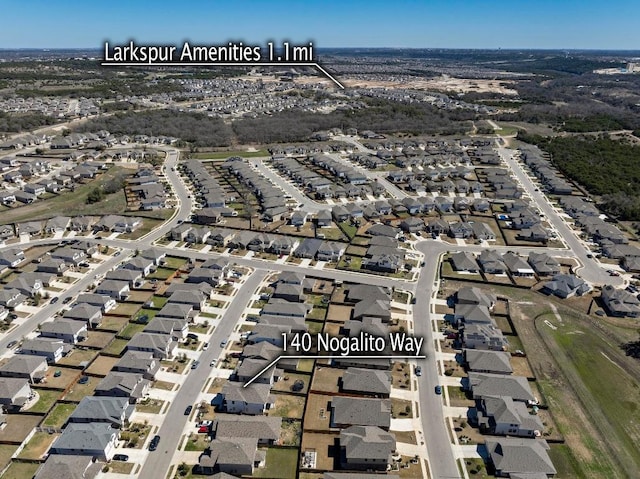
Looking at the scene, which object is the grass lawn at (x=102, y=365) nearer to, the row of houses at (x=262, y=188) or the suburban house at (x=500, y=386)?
the suburban house at (x=500, y=386)

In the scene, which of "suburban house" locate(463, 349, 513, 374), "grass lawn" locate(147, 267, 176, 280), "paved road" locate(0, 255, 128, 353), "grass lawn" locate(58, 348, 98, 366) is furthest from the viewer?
"grass lawn" locate(147, 267, 176, 280)

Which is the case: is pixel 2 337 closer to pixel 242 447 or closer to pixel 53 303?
pixel 53 303

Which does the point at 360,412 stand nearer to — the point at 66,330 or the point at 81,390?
the point at 81,390

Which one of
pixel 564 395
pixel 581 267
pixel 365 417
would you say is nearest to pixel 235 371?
pixel 365 417

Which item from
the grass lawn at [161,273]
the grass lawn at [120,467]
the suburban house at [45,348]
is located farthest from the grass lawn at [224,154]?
Result: the grass lawn at [120,467]

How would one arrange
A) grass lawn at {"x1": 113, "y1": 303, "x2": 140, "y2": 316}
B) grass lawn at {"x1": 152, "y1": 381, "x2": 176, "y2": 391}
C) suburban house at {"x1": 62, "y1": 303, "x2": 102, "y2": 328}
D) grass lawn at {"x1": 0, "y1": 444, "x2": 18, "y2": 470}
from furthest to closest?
grass lawn at {"x1": 113, "y1": 303, "x2": 140, "y2": 316} < suburban house at {"x1": 62, "y1": 303, "x2": 102, "y2": 328} < grass lawn at {"x1": 152, "y1": 381, "x2": 176, "y2": 391} < grass lawn at {"x1": 0, "y1": 444, "x2": 18, "y2": 470}

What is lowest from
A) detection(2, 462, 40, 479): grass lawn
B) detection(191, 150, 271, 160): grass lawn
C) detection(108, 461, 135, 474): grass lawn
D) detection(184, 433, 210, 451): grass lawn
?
detection(108, 461, 135, 474): grass lawn

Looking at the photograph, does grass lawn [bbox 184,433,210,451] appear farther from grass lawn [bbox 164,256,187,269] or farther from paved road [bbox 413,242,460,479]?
grass lawn [bbox 164,256,187,269]

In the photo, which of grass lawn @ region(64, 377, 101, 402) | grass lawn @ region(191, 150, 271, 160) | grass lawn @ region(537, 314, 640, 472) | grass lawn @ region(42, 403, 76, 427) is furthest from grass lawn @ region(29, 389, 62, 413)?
grass lawn @ region(191, 150, 271, 160)
